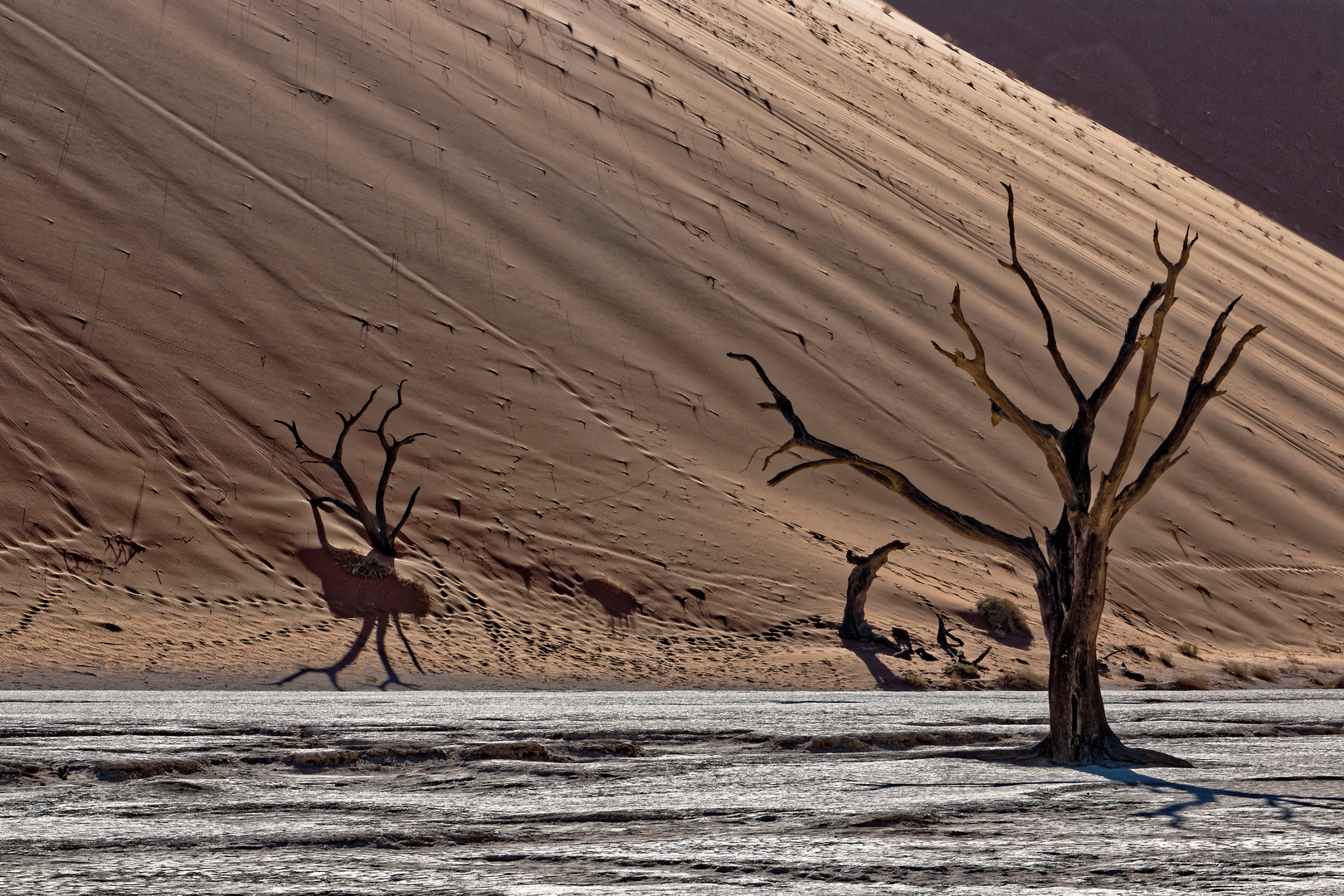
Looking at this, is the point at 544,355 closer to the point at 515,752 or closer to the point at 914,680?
the point at 914,680

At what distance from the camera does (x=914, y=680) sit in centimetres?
1412

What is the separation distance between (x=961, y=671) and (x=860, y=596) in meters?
1.65

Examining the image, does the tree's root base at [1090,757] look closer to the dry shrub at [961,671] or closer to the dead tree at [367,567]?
the dry shrub at [961,671]

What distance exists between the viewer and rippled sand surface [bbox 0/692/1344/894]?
3.57m

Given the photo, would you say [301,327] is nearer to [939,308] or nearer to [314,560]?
[314,560]

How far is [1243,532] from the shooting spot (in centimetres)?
2211

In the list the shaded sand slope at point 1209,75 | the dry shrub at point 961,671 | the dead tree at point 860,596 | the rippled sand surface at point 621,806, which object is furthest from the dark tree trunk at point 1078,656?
the shaded sand slope at point 1209,75

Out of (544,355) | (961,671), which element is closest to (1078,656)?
(961,671)

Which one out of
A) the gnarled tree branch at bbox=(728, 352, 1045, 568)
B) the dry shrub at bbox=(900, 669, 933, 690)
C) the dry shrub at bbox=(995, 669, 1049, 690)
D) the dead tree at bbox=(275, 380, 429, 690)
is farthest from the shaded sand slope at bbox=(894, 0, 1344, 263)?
the gnarled tree branch at bbox=(728, 352, 1045, 568)

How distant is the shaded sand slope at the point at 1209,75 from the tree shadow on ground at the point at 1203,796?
5095cm

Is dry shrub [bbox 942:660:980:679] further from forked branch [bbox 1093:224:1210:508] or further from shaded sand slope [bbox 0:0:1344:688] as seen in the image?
forked branch [bbox 1093:224:1210:508]

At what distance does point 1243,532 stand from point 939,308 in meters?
6.98

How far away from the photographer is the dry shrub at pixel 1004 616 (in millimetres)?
16781

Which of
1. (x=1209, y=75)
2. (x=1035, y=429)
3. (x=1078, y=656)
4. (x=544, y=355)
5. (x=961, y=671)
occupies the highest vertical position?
(x=1209, y=75)
